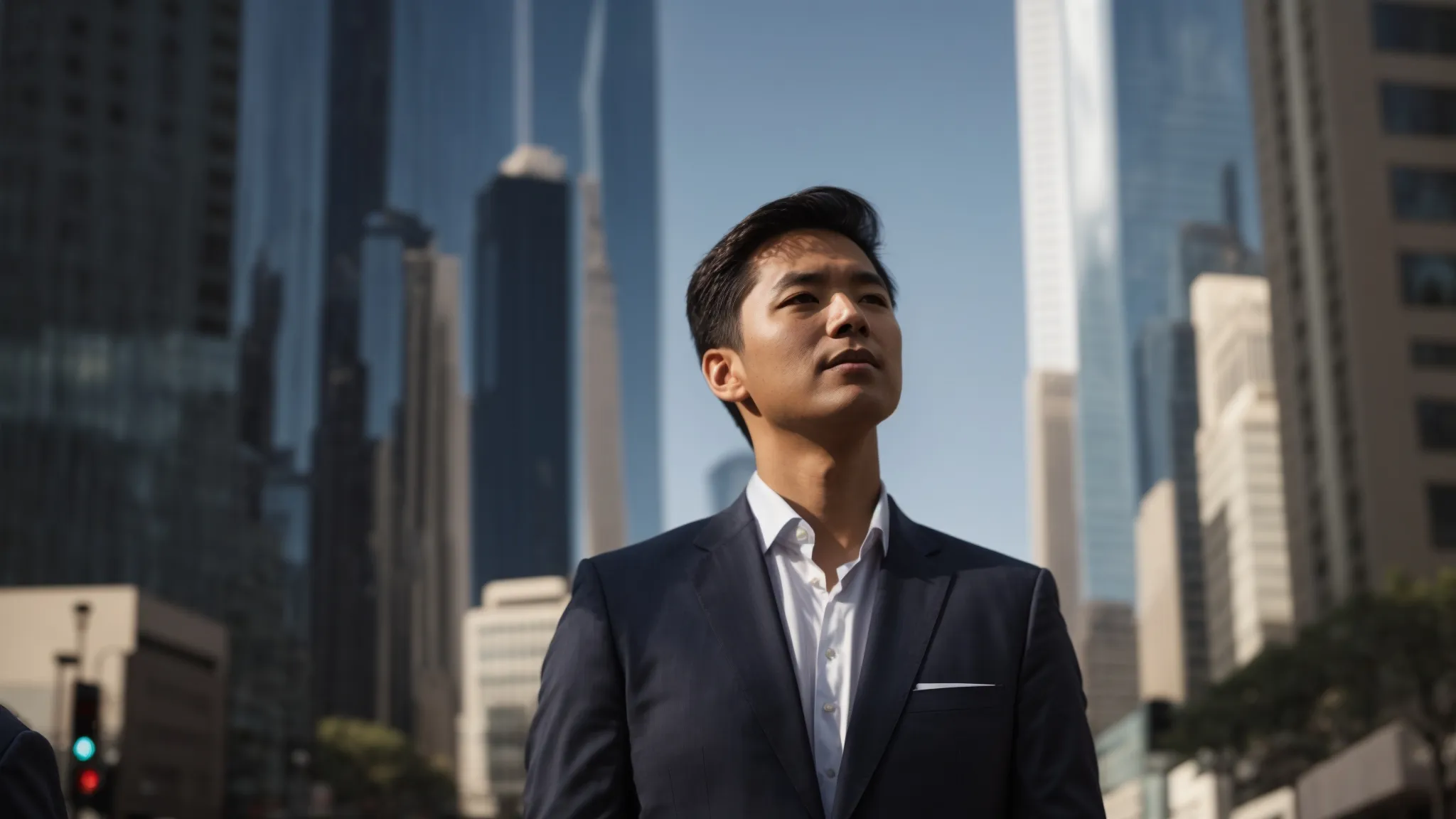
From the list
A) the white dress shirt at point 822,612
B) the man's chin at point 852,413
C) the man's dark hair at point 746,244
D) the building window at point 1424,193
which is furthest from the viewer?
the building window at point 1424,193

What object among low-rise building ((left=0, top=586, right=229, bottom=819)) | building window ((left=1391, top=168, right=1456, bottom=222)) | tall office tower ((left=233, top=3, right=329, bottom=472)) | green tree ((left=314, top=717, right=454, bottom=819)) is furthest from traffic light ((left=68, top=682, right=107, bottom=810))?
tall office tower ((left=233, top=3, right=329, bottom=472))

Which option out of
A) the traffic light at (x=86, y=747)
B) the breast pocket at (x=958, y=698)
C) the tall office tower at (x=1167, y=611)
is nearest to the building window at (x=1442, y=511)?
the traffic light at (x=86, y=747)

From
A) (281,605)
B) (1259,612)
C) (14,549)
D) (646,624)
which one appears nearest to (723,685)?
(646,624)

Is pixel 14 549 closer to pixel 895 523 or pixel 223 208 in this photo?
pixel 223 208

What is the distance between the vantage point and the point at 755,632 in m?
3.99

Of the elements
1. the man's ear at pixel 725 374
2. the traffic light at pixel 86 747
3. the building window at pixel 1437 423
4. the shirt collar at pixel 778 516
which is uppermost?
the building window at pixel 1437 423

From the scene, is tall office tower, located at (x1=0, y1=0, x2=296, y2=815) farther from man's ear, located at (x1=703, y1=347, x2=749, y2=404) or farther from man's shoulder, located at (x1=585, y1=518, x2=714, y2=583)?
man's shoulder, located at (x1=585, y1=518, x2=714, y2=583)

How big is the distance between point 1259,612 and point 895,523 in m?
152

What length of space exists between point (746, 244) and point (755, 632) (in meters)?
0.96

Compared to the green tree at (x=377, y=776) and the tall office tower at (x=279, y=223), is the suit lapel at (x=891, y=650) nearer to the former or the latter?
the green tree at (x=377, y=776)

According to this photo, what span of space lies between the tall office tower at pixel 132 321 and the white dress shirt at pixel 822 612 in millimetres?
135779

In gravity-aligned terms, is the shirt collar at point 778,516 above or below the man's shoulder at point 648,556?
above

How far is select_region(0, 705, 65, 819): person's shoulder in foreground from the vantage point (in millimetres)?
3262

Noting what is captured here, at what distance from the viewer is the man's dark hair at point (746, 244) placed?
4.43 meters
